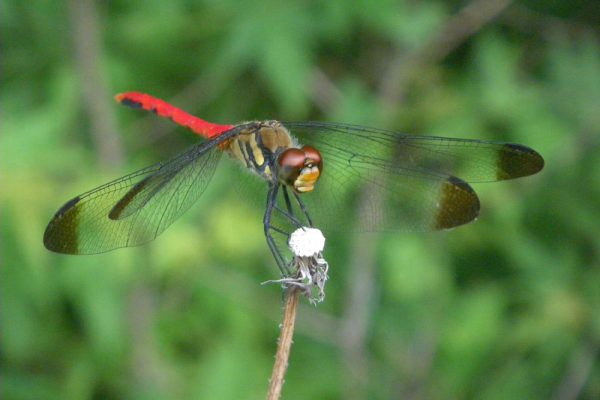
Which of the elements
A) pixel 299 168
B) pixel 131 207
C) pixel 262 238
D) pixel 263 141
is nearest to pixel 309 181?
pixel 299 168

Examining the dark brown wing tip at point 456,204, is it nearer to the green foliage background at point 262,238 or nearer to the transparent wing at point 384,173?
the transparent wing at point 384,173

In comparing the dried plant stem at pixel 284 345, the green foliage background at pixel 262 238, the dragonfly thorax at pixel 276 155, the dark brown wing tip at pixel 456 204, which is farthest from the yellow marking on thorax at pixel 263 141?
the green foliage background at pixel 262 238

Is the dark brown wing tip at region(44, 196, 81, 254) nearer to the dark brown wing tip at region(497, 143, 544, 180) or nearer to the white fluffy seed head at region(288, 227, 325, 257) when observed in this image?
the white fluffy seed head at region(288, 227, 325, 257)

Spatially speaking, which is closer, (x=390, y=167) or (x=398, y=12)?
(x=390, y=167)

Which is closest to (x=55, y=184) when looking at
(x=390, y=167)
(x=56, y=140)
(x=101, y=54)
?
(x=56, y=140)

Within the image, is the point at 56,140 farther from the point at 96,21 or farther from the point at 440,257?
the point at 440,257

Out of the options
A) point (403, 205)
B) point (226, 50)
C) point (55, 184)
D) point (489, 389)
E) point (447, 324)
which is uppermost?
point (226, 50)
